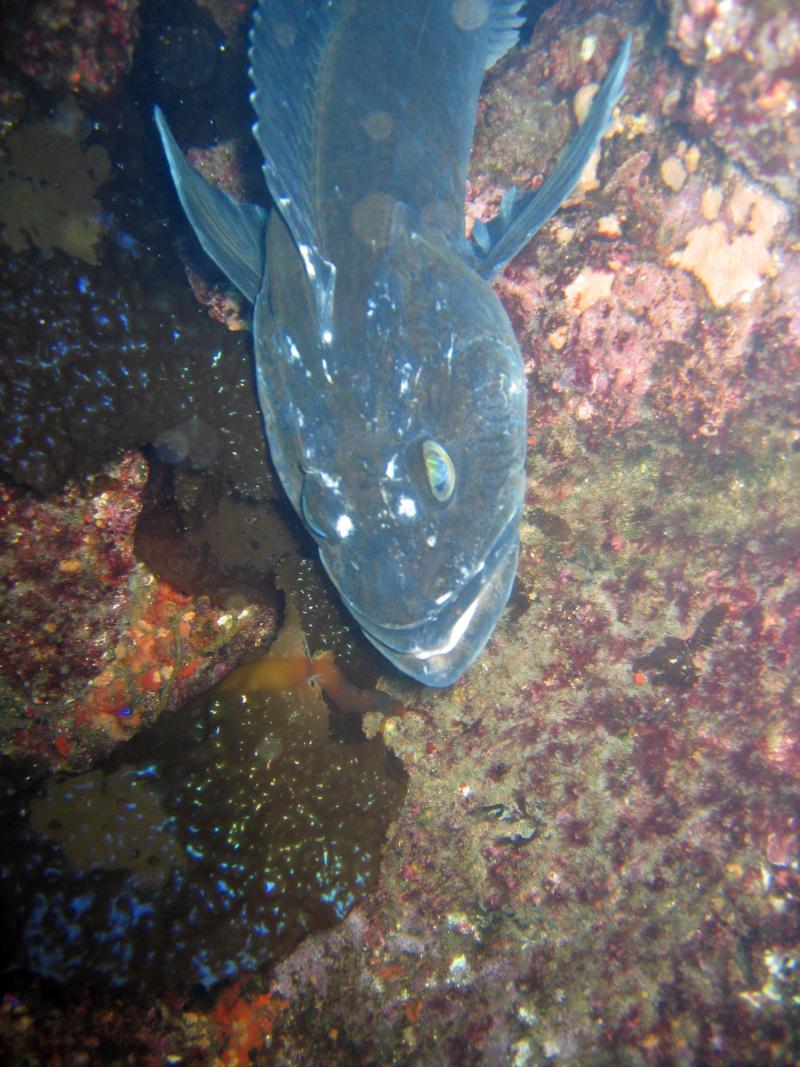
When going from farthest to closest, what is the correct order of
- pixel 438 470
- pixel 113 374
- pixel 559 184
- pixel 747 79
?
pixel 113 374
pixel 559 184
pixel 747 79
pixel 438 470

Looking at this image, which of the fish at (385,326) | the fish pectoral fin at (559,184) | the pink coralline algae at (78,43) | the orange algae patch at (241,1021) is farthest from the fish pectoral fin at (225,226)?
the orange algae patch at (241,1021)

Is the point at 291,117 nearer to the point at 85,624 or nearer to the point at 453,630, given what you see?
the point at 453,630

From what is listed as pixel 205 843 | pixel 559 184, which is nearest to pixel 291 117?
pixel 559 184

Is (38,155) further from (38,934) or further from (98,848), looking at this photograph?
(38,934)

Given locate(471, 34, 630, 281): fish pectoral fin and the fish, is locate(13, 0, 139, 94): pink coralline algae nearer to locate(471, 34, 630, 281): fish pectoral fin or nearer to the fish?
the fish

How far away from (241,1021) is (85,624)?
2756mm

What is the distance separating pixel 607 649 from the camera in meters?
4.13

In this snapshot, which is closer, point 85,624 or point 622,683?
point 85,624

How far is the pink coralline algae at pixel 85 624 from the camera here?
3.67m

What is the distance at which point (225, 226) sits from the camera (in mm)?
3543

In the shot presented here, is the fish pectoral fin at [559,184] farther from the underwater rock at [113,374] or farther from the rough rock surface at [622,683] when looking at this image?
the underwater rock at [113,374]

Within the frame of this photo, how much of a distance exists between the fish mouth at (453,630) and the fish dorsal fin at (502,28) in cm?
384

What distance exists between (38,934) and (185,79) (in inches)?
221

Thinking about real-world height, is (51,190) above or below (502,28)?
above
